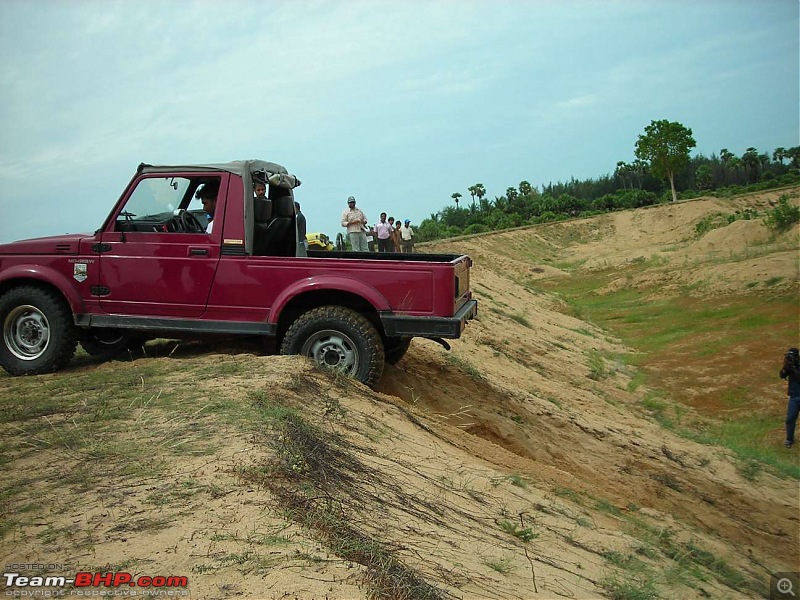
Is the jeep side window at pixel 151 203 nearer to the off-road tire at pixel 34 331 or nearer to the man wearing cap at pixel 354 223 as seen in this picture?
the off-road tire at pixel 34 331

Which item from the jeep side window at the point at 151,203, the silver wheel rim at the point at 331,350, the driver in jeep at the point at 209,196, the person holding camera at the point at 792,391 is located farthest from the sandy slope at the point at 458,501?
the person holding camera at the point at 792,391

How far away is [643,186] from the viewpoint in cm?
7519

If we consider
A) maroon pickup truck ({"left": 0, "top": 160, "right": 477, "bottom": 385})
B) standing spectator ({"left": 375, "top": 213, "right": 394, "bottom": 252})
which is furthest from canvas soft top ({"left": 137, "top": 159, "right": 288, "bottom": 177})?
standing spectator ({"left": 375, "top": 213, "right": 394, "bottom": 252})

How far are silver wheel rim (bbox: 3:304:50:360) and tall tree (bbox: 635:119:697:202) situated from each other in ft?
197

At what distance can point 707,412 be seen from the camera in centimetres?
1458

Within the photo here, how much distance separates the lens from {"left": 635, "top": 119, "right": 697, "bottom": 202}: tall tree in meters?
61.3

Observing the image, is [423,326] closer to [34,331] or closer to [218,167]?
[218,167]

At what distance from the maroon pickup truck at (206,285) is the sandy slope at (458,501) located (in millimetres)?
477

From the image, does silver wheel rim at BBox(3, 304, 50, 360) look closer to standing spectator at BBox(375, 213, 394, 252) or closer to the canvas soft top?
the canvas soft top

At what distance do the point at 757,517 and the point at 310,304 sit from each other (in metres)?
6.38

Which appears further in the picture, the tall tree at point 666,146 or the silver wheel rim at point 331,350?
the tall tree at point 666,146

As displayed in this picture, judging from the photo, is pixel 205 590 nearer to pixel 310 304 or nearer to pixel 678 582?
pixel 678 582

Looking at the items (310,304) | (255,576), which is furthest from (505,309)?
(255,576)

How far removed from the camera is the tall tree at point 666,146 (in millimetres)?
61312
